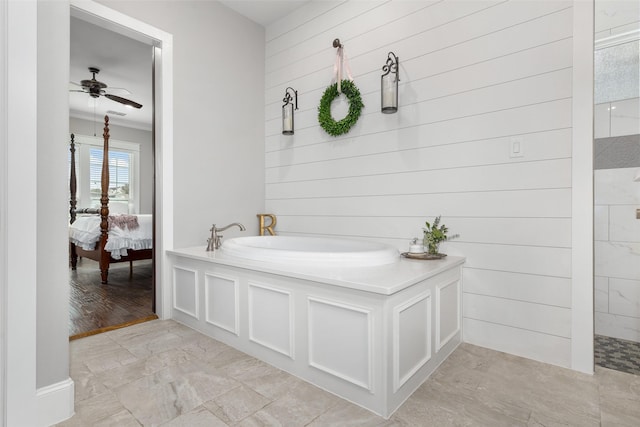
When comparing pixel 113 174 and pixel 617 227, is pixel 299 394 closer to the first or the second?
pixel 617 227

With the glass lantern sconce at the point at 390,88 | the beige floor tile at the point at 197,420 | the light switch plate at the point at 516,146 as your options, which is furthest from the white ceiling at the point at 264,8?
the beige floor tile at the point at 197,420

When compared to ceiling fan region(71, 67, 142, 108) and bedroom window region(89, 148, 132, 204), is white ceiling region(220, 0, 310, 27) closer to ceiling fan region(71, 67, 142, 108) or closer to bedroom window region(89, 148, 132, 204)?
ceiling fan region(71, 67, 142, 108)

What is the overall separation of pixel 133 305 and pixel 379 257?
2.35 m

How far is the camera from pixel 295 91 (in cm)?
332

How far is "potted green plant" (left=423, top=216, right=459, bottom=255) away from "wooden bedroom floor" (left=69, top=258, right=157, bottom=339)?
2189 millimetres

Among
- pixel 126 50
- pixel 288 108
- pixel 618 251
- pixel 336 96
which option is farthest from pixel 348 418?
pixel 126 50

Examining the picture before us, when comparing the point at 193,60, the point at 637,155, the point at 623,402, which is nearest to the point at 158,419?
the point at 623,402

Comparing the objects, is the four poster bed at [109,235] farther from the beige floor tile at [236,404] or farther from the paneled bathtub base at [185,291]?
the beige floor tile at [236,404]

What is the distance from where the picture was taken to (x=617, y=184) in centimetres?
206

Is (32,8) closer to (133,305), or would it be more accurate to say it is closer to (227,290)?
(227,290)

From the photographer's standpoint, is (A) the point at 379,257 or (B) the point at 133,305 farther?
(B) the point at 133,305

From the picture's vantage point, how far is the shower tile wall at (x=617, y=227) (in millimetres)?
2010

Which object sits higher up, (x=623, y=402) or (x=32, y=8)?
(x=32, y=8)

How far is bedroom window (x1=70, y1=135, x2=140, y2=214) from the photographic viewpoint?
261 inches
